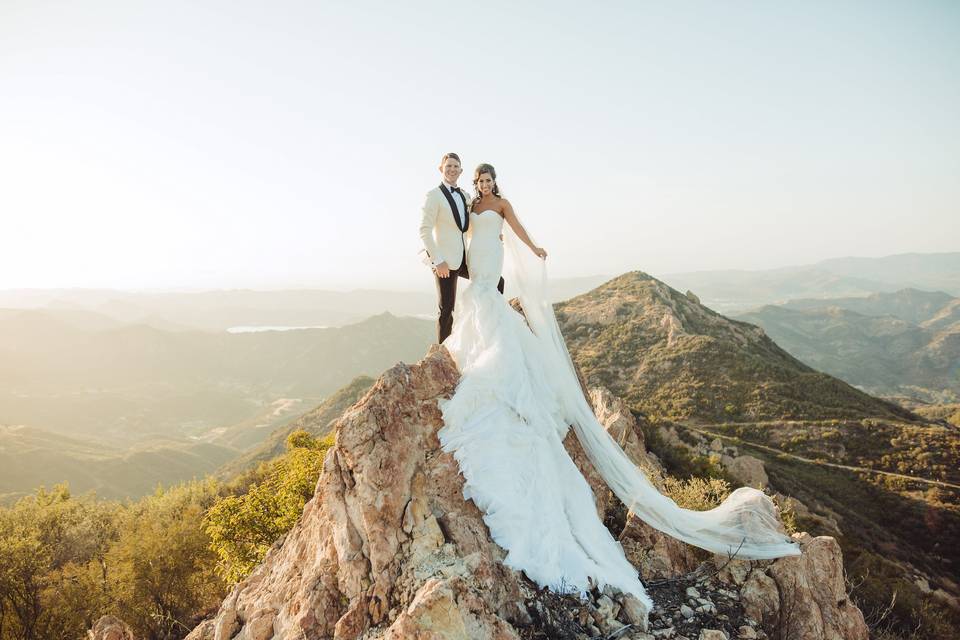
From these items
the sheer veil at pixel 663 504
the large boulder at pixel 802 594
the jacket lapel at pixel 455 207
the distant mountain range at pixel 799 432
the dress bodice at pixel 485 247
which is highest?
the jacket lapel at pixel 455 207

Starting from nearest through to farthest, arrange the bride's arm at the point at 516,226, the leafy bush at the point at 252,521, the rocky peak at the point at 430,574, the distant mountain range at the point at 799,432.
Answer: the rocky peak at the point at 430,574, the bride's arm at the point at 516,226, the leafy bush at the point at 252,521, the distant mountain range at the point at 799,432

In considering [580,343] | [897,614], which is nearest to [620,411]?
[897,614]

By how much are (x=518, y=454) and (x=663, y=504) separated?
282 centimetres

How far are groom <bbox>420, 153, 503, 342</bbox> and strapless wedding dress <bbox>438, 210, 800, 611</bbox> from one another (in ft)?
0.74

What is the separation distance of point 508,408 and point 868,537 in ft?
118

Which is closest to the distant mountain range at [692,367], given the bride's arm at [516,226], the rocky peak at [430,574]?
the rocky peak at [430,574]

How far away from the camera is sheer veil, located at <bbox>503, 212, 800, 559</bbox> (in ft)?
23.0

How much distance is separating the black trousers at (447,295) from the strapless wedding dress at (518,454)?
521mm

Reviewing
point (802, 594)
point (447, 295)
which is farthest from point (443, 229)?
point (802, 594)

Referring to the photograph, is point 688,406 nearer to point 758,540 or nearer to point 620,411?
point 620,411

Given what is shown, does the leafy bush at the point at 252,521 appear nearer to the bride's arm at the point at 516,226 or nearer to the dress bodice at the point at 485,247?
the dress bodice at the point at 485,247

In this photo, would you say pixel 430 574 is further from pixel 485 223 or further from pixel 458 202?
pixel 458 202

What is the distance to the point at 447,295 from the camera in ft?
27.2

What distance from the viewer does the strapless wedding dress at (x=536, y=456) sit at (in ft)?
18.6
